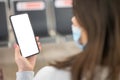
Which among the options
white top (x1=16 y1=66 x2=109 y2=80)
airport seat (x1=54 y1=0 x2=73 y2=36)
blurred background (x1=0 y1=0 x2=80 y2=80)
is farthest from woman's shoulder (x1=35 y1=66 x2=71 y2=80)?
airport seat (x1=54 y1=0 x2=73 y2=36)

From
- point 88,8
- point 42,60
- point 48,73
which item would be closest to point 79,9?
point 88,8

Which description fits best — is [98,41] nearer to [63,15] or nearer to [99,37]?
[99,37]

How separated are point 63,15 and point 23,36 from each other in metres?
0.66

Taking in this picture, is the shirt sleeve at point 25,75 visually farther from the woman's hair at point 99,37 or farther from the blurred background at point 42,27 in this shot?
the blurred background at point 42,27

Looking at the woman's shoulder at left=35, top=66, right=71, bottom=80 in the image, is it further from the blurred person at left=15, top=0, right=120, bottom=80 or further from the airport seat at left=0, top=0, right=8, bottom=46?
the airport seat at left=0, top=0, right=8, bottom=46

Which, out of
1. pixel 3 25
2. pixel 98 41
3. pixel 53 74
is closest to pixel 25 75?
pixel 53 74

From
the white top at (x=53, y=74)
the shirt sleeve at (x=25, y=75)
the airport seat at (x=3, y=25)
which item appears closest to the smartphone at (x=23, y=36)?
the shirt sleeve at (x=25, y=75)

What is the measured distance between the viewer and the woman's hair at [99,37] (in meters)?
0.94

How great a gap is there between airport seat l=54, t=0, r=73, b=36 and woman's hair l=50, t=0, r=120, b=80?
136cm

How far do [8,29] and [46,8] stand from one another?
0.32 meters

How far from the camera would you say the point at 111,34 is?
3.14 ft

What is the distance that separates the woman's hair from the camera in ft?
3.10

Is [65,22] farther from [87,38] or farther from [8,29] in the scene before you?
[87,38]

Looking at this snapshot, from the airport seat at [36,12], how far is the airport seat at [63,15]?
0.10m
